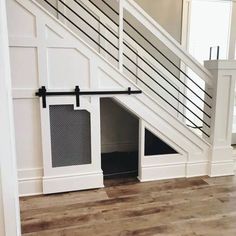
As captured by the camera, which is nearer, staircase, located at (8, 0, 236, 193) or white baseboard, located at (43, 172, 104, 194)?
staircase, located at (8, 0, 236, 193)

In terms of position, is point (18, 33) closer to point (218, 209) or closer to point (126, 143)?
point (126, 143)

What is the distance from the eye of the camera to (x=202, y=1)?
3869 mm

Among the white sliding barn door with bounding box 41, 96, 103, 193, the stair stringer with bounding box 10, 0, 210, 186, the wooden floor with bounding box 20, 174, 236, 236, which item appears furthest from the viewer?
the white sliding barn door with bounding box 41, 96, 103, 193

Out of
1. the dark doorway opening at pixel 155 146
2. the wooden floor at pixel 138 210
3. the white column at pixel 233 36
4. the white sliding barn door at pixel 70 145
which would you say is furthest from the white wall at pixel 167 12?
the wooden floor at pixel 138 210

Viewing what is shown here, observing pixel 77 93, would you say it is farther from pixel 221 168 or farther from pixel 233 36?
pixel 233 36

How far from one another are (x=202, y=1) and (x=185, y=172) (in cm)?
263

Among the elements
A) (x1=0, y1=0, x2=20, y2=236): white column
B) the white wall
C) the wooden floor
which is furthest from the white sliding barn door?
the white wall

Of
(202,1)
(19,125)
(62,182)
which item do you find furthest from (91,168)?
(202,1)

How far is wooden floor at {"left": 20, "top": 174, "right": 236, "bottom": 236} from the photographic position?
1.88 meters

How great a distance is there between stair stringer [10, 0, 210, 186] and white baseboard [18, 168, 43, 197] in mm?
955

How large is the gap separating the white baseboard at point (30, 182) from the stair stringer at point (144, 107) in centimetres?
96

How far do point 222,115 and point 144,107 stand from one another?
90 centimetres

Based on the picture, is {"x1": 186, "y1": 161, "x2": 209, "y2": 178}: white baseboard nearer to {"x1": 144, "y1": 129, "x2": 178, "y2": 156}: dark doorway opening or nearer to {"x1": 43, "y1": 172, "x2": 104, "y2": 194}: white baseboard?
{"x1": 144, "y1": 129, "x2": 178, "y2": 156}: dark doorway opening

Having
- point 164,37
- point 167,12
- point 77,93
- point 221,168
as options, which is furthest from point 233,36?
point 77,93
